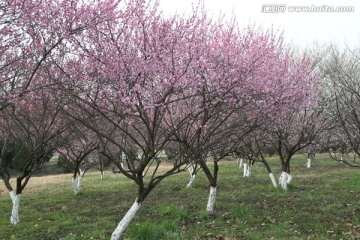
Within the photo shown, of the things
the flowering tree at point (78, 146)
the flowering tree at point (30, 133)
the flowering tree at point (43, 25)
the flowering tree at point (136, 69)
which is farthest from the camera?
the flowering tree at point (78, 146)

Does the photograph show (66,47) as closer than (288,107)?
Yes

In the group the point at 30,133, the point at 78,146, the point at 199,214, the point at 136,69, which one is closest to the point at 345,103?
the point at 199,214

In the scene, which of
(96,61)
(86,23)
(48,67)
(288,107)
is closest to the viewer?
(86,23)

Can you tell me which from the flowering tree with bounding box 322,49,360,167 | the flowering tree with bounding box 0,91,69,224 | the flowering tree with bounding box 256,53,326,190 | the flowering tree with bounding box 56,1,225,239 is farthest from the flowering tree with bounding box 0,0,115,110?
the flowering tree with bounding box 256,53,326,190

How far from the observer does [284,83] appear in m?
10.1

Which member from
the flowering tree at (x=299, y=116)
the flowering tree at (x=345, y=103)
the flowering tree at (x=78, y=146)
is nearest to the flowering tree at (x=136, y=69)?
the flowering tree at (x=78, y=146)

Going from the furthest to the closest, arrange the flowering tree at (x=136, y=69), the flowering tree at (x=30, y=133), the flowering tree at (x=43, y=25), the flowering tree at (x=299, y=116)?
the flowering tree at (x=299, y=116)
the flowering tree at (x=30, y=133)
the flowering tree at (x=136, y=69)
the flowering tree at (x=43, y=25)

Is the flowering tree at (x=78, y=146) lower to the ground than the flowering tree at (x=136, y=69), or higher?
lower

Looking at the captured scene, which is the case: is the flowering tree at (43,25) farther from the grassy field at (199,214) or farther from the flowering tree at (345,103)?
the flowering tree at (345,103)

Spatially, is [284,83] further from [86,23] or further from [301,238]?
[86,23]

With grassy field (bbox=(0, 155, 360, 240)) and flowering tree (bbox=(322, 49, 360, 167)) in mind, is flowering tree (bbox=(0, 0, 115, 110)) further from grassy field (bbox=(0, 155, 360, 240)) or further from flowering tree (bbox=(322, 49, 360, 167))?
flowering tree (bbox=(322, 49, 360, 167))

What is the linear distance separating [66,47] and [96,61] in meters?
0.65

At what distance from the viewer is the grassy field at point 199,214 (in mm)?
7090

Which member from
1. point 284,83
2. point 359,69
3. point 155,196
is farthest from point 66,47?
point 359,69
